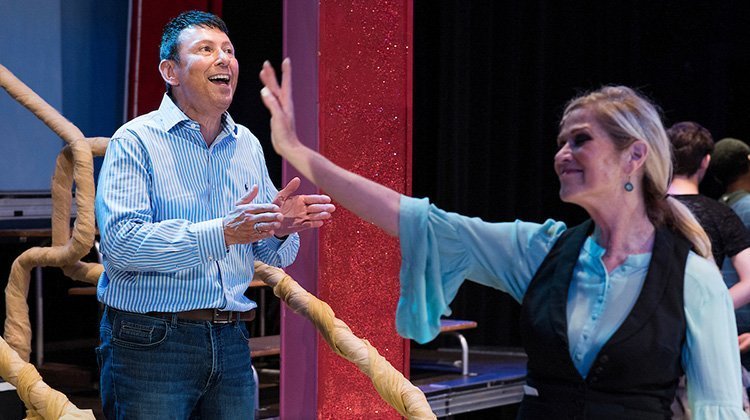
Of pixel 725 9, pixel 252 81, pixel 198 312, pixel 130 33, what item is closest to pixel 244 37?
pixel 252 81

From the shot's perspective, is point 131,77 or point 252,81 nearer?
point 131,77

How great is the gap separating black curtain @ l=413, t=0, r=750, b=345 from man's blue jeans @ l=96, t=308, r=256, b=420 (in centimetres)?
405

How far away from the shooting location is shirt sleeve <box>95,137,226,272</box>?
2.39 meters

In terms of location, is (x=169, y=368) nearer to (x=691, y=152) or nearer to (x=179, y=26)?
(x=179, y=26)

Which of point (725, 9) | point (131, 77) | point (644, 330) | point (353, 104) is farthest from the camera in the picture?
point (725, 9)

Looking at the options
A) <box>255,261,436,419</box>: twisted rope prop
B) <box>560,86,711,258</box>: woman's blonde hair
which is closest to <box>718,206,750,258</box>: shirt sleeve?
<box>255,261,436,419</box>: twisted rope prop

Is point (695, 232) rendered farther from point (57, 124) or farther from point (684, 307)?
point (57, 124)

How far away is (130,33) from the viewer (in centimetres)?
571

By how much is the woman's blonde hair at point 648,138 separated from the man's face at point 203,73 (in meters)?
0.96

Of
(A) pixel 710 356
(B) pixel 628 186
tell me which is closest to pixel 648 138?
(B) pixel 628 186

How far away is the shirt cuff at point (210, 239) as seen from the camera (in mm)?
2404

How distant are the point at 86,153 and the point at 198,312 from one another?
1117 mm

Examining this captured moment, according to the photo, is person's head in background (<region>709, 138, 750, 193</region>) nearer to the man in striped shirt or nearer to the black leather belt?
the man in striped shirt

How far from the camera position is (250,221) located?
94.0 inches
